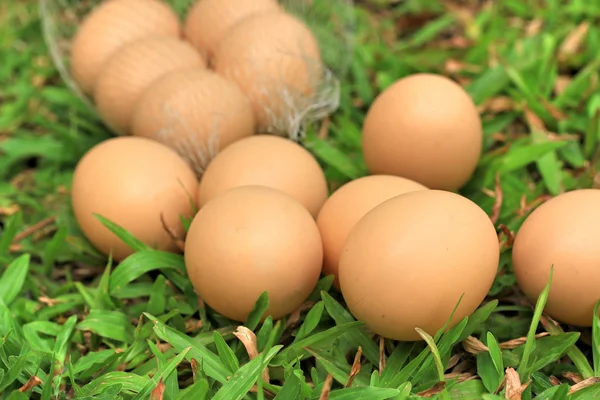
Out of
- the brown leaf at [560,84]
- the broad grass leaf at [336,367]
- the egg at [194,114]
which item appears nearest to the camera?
the broad grass leaf at [336,367]

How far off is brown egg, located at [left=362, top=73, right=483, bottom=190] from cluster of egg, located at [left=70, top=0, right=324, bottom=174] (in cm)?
25

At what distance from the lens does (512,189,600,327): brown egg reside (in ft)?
3.23

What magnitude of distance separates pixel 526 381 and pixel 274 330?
379 millimetres

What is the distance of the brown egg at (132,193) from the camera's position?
3.91ft

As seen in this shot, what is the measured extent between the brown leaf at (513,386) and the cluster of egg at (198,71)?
0.72 metres

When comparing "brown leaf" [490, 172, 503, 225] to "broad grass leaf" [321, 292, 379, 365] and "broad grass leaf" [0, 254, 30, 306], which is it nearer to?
"broad grass leaf" [321, 292, 379, 365]

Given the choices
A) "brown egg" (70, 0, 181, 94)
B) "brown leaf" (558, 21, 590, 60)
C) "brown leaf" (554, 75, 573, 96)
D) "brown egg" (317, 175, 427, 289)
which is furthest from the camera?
"brown leaf" (558, 21, 590, 60)

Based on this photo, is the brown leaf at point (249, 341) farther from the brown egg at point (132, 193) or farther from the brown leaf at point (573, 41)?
the brown leaf at point (573, 41)

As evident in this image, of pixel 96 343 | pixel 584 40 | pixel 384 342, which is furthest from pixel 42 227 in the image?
pixel 584 40

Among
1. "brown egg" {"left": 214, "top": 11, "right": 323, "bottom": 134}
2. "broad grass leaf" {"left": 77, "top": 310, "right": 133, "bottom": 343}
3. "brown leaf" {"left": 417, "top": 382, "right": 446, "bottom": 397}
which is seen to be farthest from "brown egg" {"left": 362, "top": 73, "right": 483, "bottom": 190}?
"broad grass leaf" {"left": 77, "top": 310, "right": 133, "bottom": 343}

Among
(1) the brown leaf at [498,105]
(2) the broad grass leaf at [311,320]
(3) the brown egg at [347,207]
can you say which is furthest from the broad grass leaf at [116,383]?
(1) the brown leaf at [498,105]

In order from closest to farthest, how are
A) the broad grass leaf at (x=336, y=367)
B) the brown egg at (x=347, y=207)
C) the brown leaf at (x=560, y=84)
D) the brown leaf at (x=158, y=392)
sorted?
the brown leaf at (x=158, y=392), the broad grass leaf at (x=336, y=367), the brown egg at (x=347, y=207), the brown leaf at (x=560, y=84)

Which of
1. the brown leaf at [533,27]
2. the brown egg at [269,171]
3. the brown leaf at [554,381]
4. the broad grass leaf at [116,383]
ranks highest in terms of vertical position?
the brown egg at [269,171]

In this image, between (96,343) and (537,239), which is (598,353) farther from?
(96,343)
